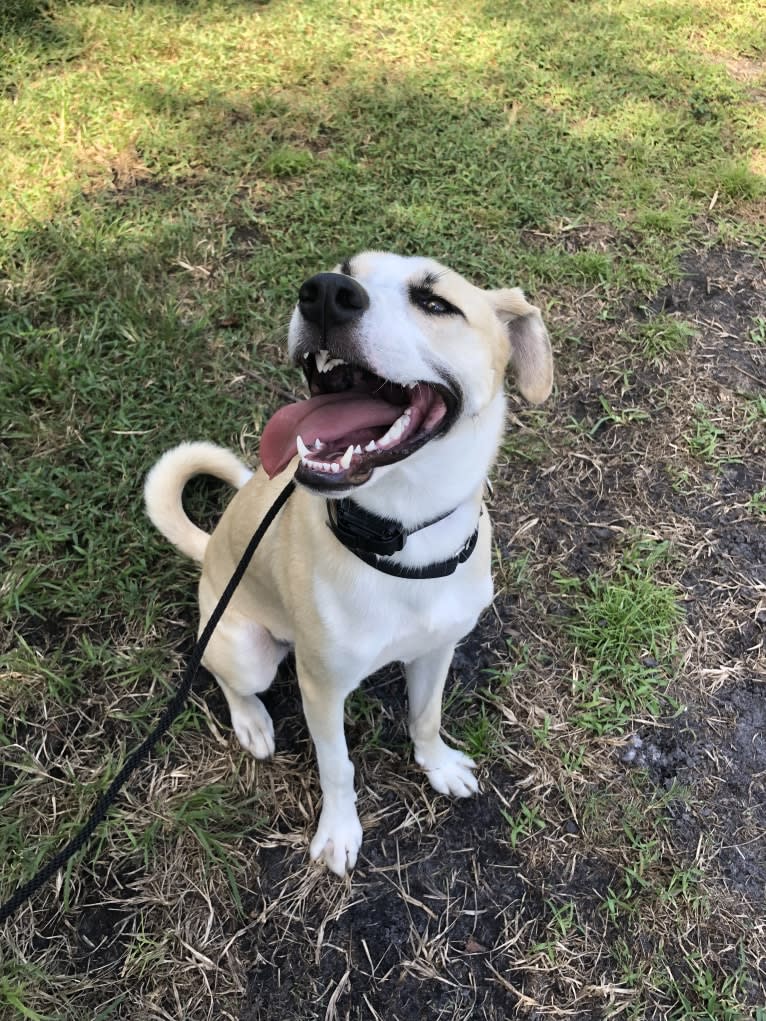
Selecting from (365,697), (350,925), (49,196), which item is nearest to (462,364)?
(365,697)

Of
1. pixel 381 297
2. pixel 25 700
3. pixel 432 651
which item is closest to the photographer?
pixel 381 297

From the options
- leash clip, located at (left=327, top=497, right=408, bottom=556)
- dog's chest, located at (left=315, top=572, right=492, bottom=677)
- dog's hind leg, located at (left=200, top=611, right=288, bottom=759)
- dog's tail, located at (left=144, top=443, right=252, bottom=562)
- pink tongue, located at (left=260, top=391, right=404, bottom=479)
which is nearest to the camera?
pink tongue, located at (left=260, top=391, right=404, bottom=479)

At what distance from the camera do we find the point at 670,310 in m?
3.99

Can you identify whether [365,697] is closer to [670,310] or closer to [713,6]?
[670,310]

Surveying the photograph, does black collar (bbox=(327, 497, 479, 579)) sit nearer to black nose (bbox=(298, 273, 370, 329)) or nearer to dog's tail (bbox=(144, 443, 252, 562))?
black nose (bbox=(298, 273, 370, 329))

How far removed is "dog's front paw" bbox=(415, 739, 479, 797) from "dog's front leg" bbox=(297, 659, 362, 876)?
0.30 meters

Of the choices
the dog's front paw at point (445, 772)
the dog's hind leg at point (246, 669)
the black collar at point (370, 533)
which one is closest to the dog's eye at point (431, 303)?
the black collar at point (370, 533)

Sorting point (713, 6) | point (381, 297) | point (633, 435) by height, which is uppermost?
point (713, 6)

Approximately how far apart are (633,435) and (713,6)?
15.9ft

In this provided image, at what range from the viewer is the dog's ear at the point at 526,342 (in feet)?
6.50

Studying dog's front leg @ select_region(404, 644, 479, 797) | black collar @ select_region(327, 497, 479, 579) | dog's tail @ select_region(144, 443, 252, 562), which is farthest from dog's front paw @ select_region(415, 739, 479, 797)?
dog's tail @ select_region(144, 443, 252, 562)

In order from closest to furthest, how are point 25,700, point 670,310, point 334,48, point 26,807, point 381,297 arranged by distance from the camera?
point 381,297 < point 26,807 < point 25,700 < point 670,310 < point 334,48

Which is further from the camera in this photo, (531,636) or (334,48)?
(334,48)

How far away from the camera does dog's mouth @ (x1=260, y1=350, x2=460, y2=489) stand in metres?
1.51
